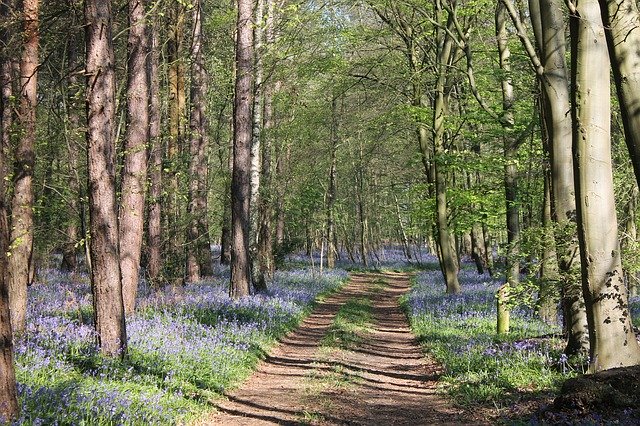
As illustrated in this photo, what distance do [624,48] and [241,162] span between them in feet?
38.4

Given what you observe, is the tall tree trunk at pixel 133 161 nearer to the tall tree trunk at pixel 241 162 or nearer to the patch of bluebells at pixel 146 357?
the patch of bluebells at pixel 146 357

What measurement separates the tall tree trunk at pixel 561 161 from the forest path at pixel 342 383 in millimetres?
2261

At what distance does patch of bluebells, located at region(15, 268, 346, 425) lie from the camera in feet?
19.2

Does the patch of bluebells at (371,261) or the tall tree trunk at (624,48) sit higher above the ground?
the tall tree trunk at (624,48)

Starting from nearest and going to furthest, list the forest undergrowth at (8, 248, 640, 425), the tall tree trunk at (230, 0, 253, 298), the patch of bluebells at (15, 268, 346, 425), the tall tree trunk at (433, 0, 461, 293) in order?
the patch of bluebells at (15, 268, 346, 425)
the forest undergrowth at (8, 248, 640, 425)
the tall tree trunk at (230, 0, 253, 298)
the tall tree trunk at (433, 0, 461, 293)

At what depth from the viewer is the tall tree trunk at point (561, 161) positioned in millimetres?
8930

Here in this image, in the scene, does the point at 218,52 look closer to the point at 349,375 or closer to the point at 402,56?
the point at 402,56

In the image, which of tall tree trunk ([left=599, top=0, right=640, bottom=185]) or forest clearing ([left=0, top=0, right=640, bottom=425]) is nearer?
tall tree trunk ([left=599, top=0, right=640, bottom=185])

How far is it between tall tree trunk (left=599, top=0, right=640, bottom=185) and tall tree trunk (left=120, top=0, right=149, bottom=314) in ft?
30.6

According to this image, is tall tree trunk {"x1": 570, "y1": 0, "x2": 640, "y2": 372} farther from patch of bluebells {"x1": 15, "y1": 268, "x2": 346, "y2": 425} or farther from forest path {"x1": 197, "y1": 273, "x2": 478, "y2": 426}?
patch of bluebells {"x1": 15, "y1": 268, "x2": 346, "y2": 425}

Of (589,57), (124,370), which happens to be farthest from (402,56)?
(124,370)

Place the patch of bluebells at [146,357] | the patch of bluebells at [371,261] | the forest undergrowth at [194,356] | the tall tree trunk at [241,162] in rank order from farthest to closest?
1. the patch of bluebells at [371,261]
2. the tall tree trunk at [241,162]
3. the forest undergrowth at [194,356]
4. the patch of bluebells at [146,357]

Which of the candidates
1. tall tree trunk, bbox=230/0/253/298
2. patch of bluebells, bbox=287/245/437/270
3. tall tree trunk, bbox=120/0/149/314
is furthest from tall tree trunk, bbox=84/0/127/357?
patch of bluebells, bbox=287/245/437/270

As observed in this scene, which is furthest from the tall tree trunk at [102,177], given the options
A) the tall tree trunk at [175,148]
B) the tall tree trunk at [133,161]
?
the tall tree trunk at [175,148]
